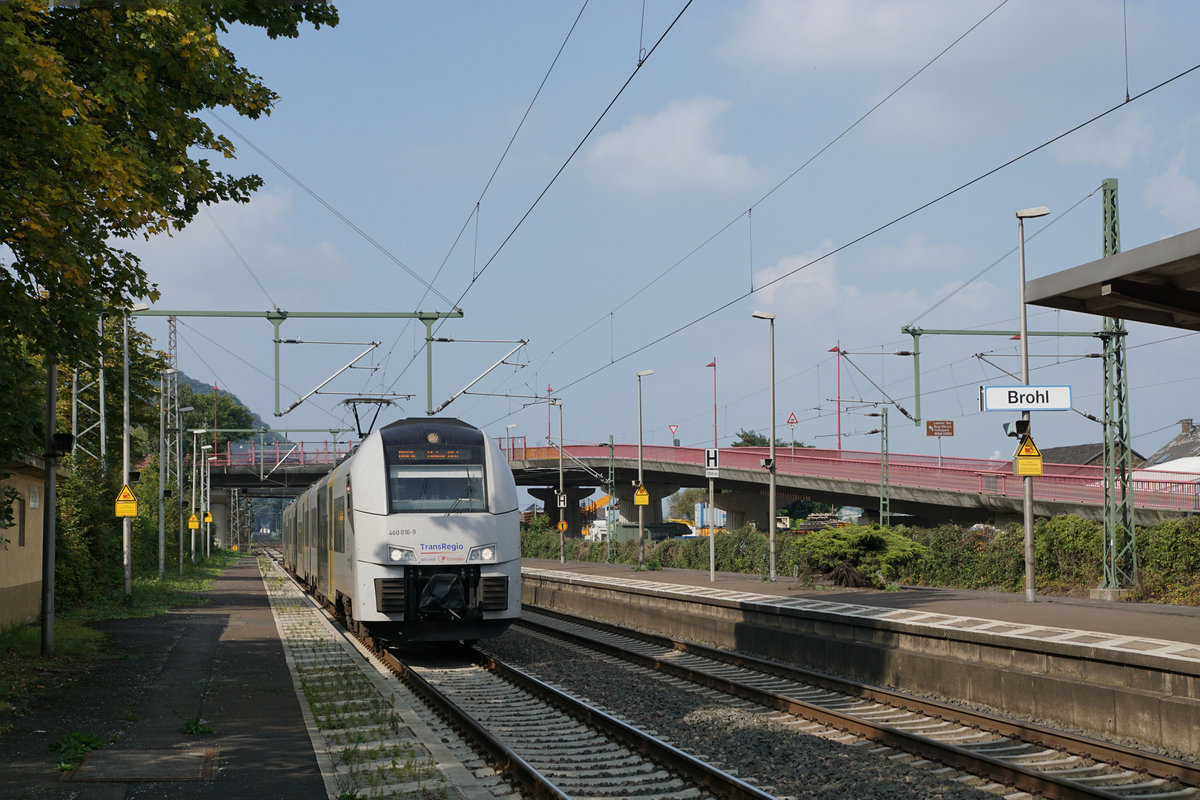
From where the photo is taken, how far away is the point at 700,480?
201 ft

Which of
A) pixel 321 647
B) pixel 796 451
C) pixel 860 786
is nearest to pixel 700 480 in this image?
pixel 796 451

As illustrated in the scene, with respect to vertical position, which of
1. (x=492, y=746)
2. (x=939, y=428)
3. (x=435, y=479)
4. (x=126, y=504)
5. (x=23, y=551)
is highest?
(x=939, y=428)

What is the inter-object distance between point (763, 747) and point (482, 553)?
7189 millimetres

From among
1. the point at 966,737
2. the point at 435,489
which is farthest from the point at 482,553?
the point at 966,737

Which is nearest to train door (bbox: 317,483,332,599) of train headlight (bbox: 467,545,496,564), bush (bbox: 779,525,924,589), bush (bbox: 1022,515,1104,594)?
train headlight (bbox: 467,545,496,564)

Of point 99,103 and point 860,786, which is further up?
point 99,103

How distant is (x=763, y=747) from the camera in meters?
10.2

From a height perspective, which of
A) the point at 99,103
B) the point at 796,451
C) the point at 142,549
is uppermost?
the point at 99,103

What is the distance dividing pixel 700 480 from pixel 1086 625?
150ft

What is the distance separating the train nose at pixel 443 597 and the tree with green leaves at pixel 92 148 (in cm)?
545

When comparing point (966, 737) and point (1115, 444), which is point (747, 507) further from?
point (966, 737)

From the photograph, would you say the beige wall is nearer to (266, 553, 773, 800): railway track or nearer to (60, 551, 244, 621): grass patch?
(60, 551, 244, 621): grass patch

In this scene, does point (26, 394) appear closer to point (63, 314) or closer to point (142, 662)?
point (63, 314)

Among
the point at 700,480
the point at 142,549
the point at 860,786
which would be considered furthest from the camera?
the point at 700,480
